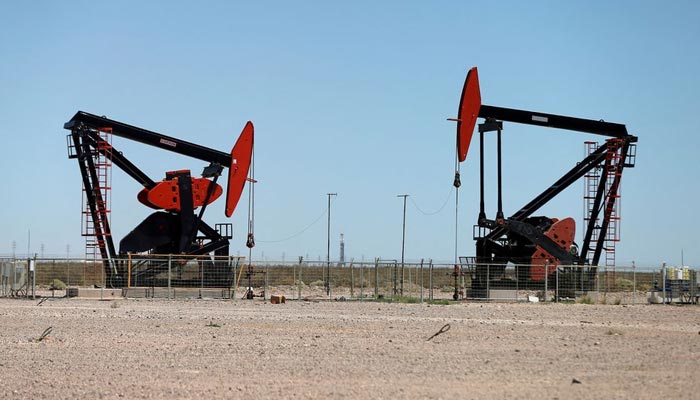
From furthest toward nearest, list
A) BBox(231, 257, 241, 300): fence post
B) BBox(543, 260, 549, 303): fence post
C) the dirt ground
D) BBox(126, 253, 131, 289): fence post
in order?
BBox(231, 257, 241, 300): fence post → BBox(126, 253, 131, 289): fence post → BBox(543, 260, 549, 303): fence post → the dirt ground

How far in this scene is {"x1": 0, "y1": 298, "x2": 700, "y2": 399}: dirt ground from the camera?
1383 centimetres

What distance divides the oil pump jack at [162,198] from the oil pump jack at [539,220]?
30.8ft

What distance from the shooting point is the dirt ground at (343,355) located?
1383 cm

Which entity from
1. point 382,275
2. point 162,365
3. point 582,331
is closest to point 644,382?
point 162,365

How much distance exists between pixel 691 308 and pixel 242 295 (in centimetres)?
1633

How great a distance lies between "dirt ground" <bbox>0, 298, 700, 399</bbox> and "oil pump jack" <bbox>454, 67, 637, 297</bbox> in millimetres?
7880

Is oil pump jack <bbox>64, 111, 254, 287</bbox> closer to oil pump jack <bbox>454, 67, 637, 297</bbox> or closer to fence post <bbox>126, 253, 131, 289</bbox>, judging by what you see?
fence post <bbox>126, 253, 131, 289</bbox>

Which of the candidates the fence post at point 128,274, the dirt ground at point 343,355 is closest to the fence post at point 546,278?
the dirt ground at point 343,355

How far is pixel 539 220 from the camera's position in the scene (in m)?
38.9

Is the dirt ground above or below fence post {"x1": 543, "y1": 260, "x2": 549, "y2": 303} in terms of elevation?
below

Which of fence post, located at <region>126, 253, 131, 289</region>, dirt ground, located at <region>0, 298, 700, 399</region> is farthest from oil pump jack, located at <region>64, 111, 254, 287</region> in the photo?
dirt ground, located at <region>0, 298, 700, 399</region>

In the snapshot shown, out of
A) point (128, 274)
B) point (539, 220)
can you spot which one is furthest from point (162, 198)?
point (539, 220)

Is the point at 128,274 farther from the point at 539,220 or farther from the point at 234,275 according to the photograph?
the point at 539,220

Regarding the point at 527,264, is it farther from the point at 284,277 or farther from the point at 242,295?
the point at 284,277
